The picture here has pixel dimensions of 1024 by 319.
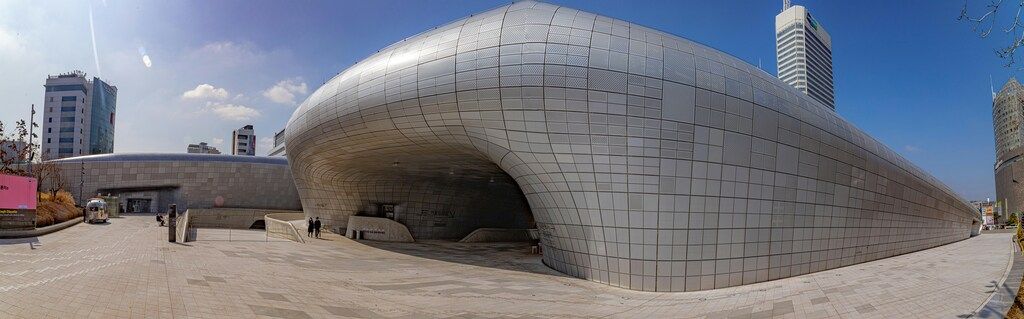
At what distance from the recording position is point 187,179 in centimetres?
6581

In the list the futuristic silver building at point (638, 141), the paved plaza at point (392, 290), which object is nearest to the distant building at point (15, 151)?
the paved plaza at point (392, 290)

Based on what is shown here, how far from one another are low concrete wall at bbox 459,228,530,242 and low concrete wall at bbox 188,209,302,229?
30179mm

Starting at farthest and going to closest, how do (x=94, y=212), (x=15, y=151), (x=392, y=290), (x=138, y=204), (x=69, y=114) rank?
1. (x=69, y=114)
2. (x=138, y=204)
3. (x=15, y=151)
4. (x=94, y=212)
5. (x=392, y=290)

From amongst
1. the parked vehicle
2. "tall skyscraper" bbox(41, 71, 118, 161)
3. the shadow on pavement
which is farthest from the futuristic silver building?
"tall skyscraper" bbox(41, 71, 118, 161)

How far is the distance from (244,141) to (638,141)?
164148 mm

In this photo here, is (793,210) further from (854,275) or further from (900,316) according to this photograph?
(900,316)

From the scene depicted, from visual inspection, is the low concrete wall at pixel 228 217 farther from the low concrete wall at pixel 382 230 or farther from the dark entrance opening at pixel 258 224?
the low concrete wall at pixel 382 230

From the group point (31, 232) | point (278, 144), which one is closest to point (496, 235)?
point (31, 232)

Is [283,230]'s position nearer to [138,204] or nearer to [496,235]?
[496,235]

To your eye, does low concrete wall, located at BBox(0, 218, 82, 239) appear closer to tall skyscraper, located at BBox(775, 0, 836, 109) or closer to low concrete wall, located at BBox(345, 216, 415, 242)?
low concrete wall, located at BBox(345, 216, 415, 242)

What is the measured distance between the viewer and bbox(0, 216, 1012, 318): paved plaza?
1049 centimetres

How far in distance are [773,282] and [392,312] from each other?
13.4m

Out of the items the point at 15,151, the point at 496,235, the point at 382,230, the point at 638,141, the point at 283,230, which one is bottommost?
the point at 283,230

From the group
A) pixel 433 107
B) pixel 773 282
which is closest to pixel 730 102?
pixel 773 282
